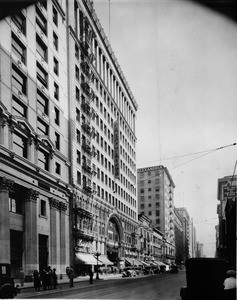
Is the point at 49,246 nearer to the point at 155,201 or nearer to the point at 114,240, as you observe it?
the point at 114,240

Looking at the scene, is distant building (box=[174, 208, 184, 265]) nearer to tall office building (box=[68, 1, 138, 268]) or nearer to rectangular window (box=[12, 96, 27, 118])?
tall office building (box=[68, 1, 138, 268])

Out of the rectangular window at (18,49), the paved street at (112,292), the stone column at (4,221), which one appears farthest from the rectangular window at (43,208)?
the rectangular window at (18,49)

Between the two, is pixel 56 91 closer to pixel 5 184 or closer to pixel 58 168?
pixel 58 168

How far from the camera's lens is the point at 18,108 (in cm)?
3522

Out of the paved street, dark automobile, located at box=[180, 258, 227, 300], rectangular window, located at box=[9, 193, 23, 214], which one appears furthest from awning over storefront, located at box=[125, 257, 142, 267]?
dark automobile, located at box=[180, 258, 227, 300]

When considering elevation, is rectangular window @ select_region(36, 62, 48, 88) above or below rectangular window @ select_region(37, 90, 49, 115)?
above

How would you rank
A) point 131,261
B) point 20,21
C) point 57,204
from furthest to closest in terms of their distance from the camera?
point 131,261, point 57,204, point 20,21

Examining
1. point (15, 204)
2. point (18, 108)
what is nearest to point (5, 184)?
point (15, 204)

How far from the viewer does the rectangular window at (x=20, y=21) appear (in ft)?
117

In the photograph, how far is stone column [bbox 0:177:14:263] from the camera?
30.4 m

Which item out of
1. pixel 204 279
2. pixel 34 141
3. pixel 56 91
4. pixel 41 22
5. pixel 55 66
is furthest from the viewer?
pixel 55 66

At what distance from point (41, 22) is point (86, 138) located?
18024mm

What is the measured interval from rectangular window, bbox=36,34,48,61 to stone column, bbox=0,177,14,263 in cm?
1506

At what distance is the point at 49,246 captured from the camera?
1609 inches
